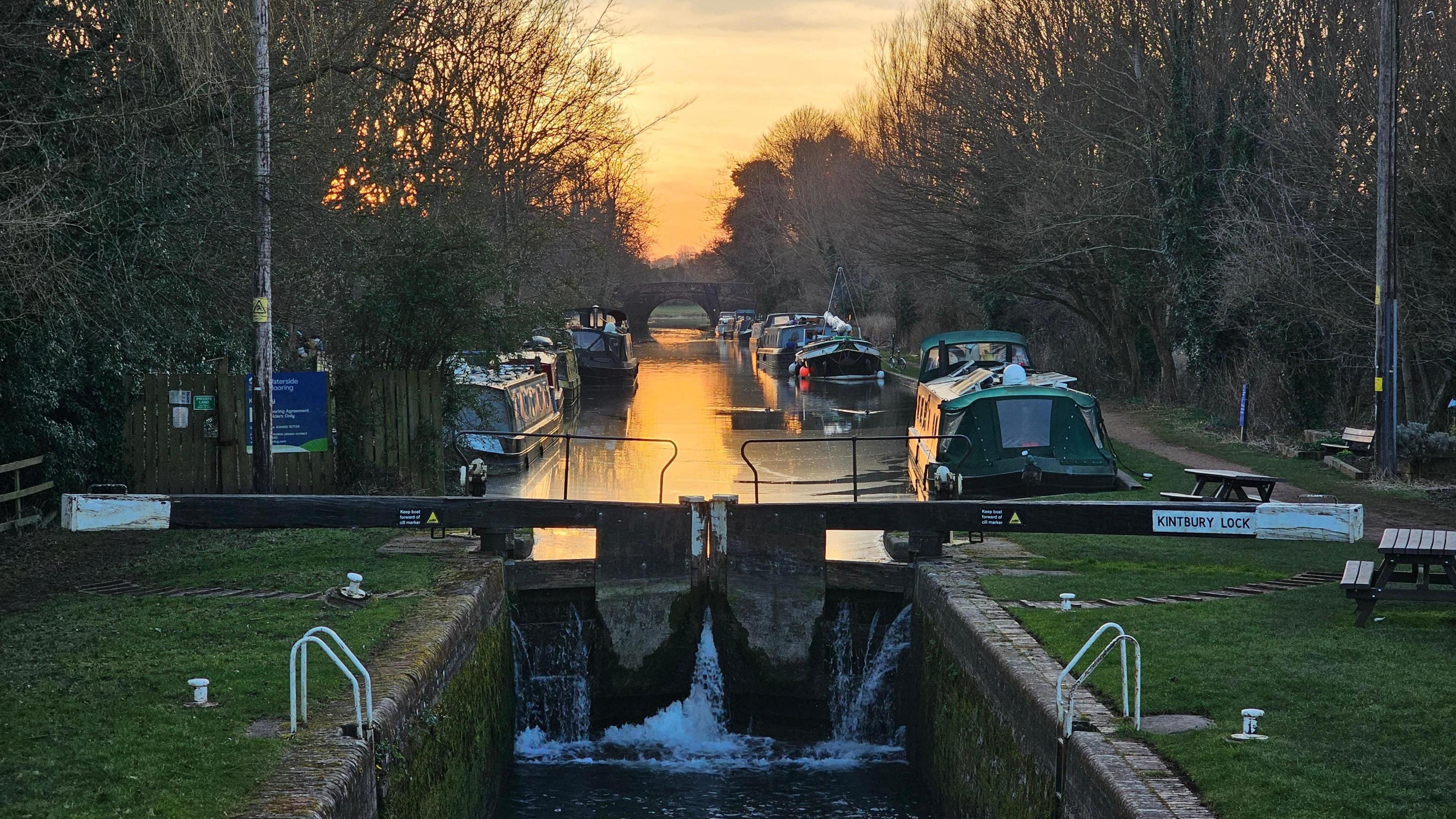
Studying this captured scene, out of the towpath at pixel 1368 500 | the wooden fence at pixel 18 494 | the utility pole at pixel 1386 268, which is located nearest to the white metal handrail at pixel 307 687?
the wooden fence at pixel 18 494

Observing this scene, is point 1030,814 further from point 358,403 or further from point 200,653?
point 358,403

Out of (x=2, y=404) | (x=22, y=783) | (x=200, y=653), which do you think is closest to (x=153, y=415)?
(x=2, y=404)

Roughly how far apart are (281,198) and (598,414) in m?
23.0

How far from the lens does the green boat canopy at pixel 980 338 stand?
27.6 m

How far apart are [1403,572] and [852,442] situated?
11.9 meters

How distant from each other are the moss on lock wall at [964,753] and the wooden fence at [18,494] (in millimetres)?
9322

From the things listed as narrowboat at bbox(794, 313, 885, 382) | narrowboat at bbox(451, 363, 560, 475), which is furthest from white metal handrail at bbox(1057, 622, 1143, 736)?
narrowboat at bbox(794, 313, 885, 382)

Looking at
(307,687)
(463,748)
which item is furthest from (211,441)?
(307,687)

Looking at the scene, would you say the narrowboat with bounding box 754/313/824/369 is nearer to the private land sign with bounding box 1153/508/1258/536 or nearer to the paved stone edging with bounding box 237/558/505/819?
the private land sign with bounding box 1153/508/1258/536

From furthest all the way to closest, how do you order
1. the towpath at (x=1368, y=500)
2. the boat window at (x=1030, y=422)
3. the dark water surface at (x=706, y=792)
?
the boat window at (x=1030, y=422) < the towpath at (x=1368, y=500) < the dark water surface at (x=706, y=792)

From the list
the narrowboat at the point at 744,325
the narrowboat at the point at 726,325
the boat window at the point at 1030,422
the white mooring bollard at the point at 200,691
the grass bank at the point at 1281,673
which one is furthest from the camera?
the narrowboat at the point at 726,325

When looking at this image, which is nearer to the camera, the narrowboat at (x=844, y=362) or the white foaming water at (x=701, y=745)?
the white foaming water at (x=701, y=745)

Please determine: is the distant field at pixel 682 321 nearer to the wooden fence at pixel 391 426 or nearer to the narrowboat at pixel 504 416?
the narrowboat at pixel 504 416

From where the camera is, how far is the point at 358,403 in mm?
16703
